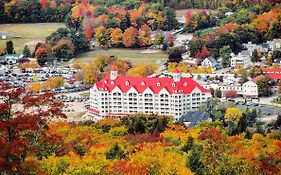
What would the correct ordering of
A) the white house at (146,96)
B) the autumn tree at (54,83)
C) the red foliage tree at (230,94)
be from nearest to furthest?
1. the white house at (146,96)
2. the red foliage tree at (230,94)
3. the autumn tree at (54,83)

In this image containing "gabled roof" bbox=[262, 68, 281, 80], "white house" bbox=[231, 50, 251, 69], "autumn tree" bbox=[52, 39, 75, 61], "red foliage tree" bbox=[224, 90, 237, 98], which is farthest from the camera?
"autumn tree" bbox=[52, 39, 75, 61]

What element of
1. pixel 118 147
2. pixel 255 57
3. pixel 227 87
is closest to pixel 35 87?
pixel 227 87

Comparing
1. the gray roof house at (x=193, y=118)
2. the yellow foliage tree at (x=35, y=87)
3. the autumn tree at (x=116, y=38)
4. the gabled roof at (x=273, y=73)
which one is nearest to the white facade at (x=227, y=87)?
the gabled roof at (x=273, y=73)

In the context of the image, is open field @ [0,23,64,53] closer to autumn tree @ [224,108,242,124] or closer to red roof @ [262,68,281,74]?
red roof @ [262,68,281,74]

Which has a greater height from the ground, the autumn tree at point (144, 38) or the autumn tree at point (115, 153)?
the autumn tree at point (115, 153)

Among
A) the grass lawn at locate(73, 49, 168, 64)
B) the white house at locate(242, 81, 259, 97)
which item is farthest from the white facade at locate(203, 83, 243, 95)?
the grass lawn at locate(73, 49, 168, 64)

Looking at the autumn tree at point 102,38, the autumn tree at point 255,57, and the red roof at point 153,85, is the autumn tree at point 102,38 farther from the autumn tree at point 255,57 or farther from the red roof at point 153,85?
the red roof at point 153,85

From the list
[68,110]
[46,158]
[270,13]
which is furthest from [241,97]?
[46,158]
